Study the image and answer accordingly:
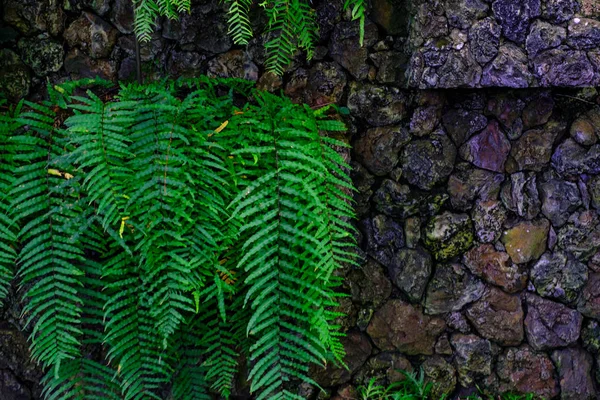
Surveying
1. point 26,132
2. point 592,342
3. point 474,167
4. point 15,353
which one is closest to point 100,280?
point 26,132

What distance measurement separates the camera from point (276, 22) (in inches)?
77.5

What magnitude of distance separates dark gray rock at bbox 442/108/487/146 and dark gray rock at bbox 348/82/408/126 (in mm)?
166

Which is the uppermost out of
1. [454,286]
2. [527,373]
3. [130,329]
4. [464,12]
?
[464,12]

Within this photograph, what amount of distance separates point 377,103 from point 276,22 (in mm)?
461

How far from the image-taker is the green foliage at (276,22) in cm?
182

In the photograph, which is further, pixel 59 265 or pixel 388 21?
pixel 388 21

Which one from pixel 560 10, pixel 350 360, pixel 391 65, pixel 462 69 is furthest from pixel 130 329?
pixel 560 10

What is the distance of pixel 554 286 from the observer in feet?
6.98

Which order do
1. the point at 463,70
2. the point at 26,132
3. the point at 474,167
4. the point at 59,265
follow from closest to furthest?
the point at 59,265, the point at 26,132, the point at 463,70, the point at 474,167

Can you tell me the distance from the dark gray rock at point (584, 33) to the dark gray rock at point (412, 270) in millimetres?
873

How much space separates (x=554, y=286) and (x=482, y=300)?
261mm

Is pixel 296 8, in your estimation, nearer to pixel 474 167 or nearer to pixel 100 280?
pixel 474 167

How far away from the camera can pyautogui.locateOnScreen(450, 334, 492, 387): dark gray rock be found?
219cm

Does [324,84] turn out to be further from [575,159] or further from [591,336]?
[591,336]
